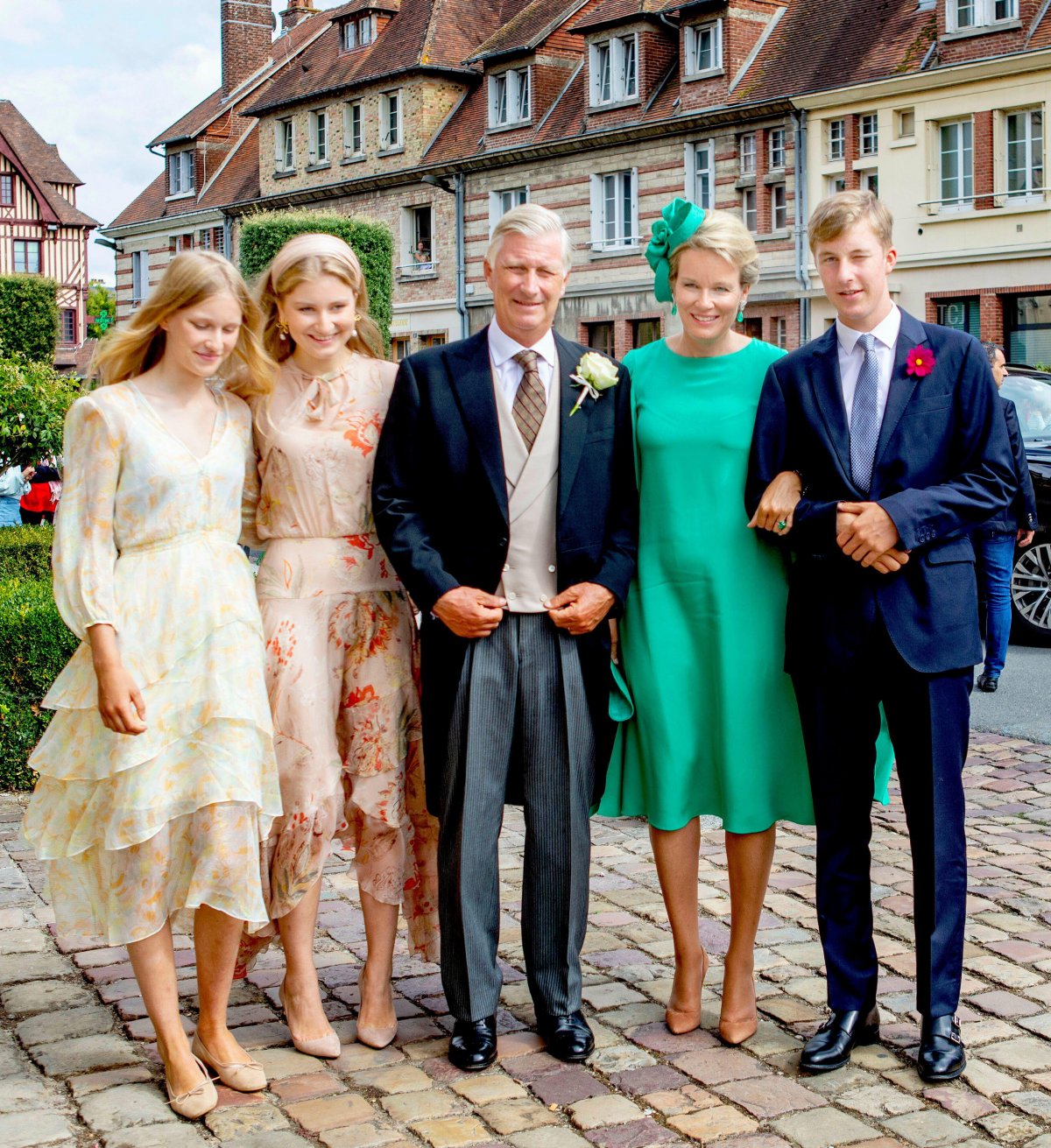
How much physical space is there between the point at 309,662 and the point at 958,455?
1786 mm

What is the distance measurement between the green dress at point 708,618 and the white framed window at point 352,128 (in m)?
38.2

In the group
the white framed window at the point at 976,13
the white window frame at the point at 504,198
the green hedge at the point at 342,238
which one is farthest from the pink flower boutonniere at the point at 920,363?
the white window frame at the point at 504,198

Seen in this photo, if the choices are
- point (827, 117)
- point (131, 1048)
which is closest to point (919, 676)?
point (131, 1048)

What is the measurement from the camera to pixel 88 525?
3.67 meters

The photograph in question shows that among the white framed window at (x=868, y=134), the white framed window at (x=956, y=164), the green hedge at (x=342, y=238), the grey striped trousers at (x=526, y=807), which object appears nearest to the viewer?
the grey striped trousers at (x=526, y=807)

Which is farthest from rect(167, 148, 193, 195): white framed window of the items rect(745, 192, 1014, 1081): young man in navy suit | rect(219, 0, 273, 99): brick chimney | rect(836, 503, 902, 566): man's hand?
rect(836, 503, 902, 566): man's hand

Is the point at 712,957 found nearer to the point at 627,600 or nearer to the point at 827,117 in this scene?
the point at 627,600

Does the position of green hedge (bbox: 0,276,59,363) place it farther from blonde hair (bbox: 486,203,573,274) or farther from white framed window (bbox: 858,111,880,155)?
blonde hair (bbox: 486,203,573,274)

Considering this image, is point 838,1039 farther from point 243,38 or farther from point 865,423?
point 243,38

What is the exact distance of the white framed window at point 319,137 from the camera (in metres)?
41.7

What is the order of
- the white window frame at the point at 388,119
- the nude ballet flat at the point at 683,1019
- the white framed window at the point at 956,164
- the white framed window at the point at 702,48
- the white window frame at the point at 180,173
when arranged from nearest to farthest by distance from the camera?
the nude ballet flat at the point at 683,1019 → the white framed window at the point at 956,164 → the white framed window at the point at 702,48 → the white window frame at the point at 388,119 → the white window frame at the point at 180,173

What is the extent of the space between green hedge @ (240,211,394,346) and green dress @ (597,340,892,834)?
57.6ft

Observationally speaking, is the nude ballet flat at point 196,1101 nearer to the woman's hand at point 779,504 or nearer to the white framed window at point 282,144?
the woman's hand at point 779,504

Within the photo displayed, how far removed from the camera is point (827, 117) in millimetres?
29391
